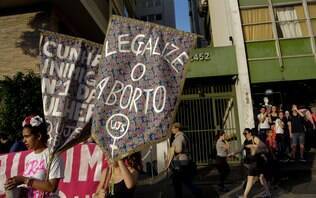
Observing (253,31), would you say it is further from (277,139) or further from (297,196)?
(297,196)

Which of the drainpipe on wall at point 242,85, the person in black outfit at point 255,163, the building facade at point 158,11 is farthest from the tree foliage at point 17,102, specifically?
the building facade at point 158,11

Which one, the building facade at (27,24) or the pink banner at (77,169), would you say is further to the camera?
the building facade at (27,24)

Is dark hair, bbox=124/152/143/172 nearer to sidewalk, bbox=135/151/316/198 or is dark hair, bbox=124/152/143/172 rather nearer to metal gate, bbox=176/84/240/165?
sidewalk, bbox=135/151/316/198

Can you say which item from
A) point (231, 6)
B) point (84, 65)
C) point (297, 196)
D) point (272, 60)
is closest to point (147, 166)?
point (297, 196)

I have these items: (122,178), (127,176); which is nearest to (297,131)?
(122,178)

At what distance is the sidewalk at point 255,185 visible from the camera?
8.99m

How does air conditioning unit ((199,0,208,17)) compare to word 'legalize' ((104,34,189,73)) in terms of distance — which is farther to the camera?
air conditioning unit ((199,0,208,17))

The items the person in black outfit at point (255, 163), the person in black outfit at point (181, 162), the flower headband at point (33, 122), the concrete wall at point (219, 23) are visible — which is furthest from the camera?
the concrete wall at point (219, 23)

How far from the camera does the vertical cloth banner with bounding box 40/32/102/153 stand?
3.71m

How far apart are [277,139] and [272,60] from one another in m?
3.77

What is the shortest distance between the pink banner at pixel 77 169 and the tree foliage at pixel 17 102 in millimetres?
4786

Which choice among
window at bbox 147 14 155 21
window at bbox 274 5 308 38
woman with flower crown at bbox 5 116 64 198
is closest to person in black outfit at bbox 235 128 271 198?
woman with flower crown at bbox 5 116 64 198

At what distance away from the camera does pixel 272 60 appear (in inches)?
575

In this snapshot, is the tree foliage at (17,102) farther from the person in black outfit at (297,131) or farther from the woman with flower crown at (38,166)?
the person in black outfit at (297,131)
